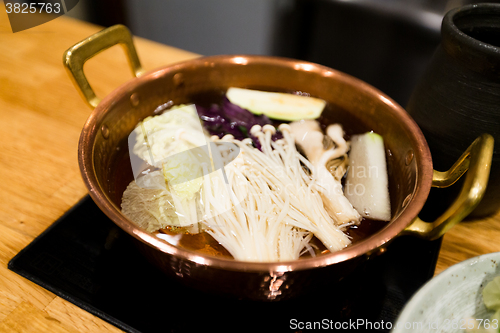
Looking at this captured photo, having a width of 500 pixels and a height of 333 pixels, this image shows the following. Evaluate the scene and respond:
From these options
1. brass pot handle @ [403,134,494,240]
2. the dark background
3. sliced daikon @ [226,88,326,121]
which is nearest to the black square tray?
brass pot handle @ [403,134,494,240]

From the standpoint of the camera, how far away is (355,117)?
104 cm

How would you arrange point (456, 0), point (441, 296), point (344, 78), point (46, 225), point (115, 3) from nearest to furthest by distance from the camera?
1. point (441, 296)
2. point (46, 225)
3. point (344, 78)
4. point (456, 0)
5. point (115, 3)

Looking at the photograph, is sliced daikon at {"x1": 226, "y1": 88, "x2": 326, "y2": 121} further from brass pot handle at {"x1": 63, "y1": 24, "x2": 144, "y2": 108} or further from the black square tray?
the black square tray

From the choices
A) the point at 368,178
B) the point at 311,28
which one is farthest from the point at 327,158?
the point at 311,28

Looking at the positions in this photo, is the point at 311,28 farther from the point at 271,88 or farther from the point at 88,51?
the point at 88,51

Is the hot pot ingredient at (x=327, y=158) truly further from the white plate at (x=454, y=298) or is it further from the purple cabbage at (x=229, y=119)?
the white plate at (x=454, y=298)

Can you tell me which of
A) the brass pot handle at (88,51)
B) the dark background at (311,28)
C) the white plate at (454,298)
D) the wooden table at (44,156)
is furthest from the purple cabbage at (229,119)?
the dark background at (311,28)

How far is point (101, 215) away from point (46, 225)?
0.14 metres

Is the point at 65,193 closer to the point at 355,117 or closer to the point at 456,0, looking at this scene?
the point at 355,117

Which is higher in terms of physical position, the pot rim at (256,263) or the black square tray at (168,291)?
the pot rim at (256,263)

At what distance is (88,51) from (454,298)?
98 cm

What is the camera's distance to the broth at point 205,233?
76 cm

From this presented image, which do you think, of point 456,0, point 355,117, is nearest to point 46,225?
point 355,117

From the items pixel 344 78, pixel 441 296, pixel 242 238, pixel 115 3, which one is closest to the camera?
pixel 441 296
